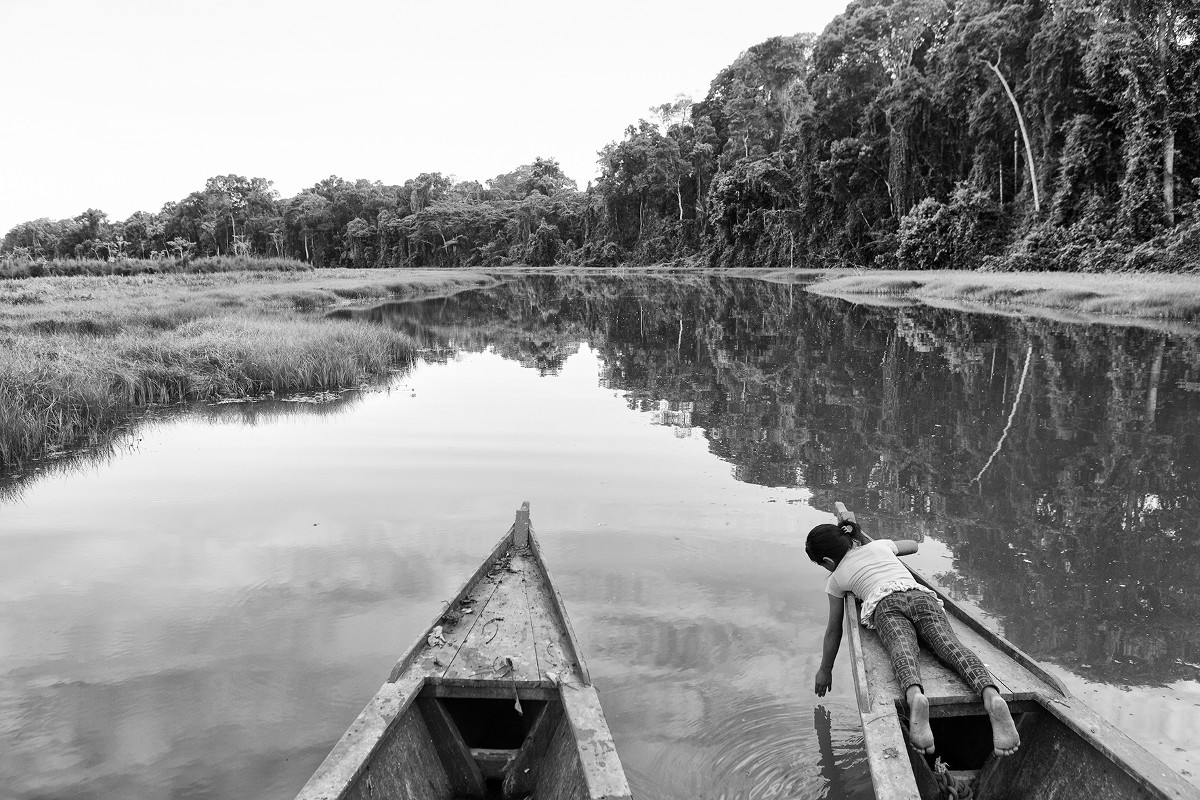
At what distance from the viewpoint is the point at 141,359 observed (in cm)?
1069

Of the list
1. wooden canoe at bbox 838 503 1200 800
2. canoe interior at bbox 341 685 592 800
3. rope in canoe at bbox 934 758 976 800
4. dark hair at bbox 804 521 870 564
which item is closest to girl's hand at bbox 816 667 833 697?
wooden canoe at bbox 838 503 1200 800

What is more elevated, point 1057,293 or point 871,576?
point 1057,293

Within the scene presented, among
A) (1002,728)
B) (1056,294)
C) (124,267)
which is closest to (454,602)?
(1002,728)

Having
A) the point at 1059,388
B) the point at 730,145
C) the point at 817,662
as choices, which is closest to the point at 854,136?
the point at 730,145

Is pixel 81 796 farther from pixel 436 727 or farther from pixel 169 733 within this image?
pixel 436 727

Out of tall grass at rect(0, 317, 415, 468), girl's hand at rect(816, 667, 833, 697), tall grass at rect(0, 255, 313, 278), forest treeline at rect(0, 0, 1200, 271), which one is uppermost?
forest treeline at rect(0, 0, 1200, 271)

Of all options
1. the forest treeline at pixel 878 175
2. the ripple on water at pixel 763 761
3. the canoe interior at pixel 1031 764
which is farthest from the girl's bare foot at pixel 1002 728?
the forest treeline at pixel 878 175

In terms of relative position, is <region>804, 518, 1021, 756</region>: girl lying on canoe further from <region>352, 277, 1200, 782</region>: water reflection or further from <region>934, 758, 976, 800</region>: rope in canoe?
<region>352, 277, 1200, 782</region>: water reflection

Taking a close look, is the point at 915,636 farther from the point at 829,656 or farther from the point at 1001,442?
the point at 1001,442

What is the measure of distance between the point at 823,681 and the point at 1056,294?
19962mm

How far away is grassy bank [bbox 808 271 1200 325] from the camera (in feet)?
55.2

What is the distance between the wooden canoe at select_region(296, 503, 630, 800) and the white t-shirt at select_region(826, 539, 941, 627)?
1.28 m

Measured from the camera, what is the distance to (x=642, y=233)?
201 feet

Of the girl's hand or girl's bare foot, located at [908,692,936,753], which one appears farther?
the girl's hand
